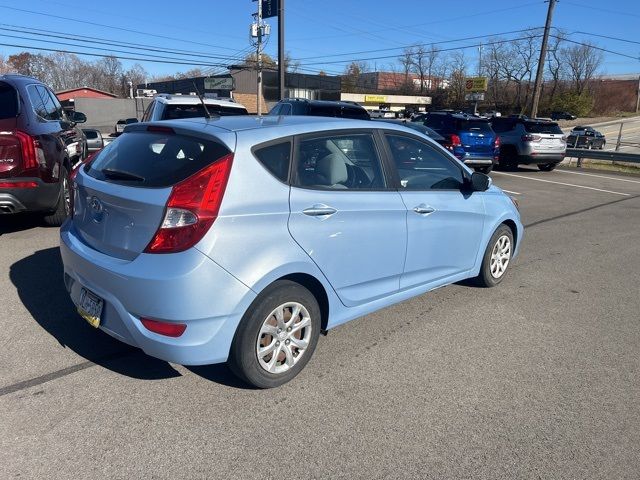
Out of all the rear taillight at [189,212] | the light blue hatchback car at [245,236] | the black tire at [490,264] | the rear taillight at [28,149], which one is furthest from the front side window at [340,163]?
the rear taillight at [28,149]

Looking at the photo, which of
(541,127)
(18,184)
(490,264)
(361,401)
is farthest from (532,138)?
(361,401)

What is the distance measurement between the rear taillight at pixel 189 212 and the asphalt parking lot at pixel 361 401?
0.97 metres

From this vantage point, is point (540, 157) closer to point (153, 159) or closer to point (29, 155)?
point (29, 155)

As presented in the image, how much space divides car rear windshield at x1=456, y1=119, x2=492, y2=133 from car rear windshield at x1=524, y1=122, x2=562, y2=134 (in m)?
3.19

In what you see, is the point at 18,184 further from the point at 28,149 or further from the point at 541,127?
the point at 541,127

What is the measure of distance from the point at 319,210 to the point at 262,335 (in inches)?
33.0

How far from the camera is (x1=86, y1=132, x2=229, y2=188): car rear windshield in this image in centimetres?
288

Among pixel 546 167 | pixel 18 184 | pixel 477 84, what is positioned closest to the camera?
pixel 18 184

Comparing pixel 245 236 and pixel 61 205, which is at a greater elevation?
pixel 245 236

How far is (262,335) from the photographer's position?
9.91ft

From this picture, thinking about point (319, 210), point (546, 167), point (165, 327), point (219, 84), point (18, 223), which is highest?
point (219, 84)

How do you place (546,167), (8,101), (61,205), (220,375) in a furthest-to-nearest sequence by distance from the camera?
(546,167)
(61,205)
(8,101)
(220,375)

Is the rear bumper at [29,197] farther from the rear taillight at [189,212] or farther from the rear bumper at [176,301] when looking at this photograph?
the rear taillight at [189,212]

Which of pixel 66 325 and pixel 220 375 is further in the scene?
pixel 66 325
